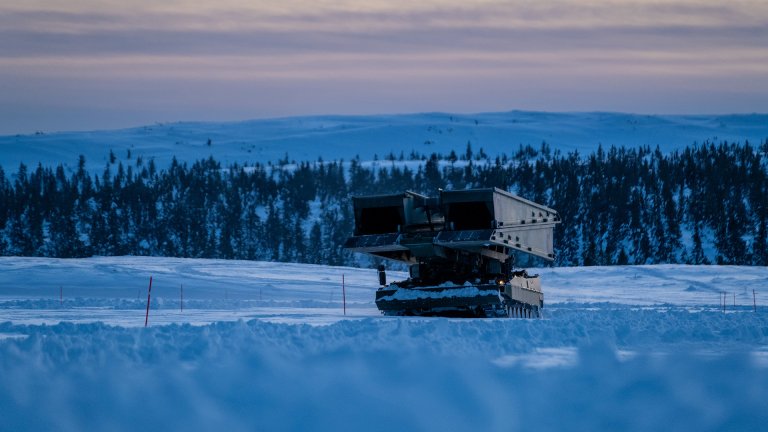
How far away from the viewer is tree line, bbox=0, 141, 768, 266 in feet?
271

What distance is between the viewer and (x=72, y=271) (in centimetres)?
4134

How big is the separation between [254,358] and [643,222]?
75345mm

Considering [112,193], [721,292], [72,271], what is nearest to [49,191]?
[112,193]

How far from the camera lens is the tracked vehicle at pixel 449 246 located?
24391 millimetres

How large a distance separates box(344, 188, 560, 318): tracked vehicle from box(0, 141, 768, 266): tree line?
4677 cm

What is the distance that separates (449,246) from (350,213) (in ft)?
230

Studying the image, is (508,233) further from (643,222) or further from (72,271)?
(643,222)

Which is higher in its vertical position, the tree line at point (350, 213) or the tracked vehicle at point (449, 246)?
the tracked vehicle at point (449, 246)

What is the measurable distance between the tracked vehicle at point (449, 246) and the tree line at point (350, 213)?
46771 mm

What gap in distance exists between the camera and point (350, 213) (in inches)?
3718

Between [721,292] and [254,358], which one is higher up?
[254,358]

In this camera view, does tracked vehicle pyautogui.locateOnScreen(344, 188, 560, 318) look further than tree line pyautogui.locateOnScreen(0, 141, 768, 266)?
No

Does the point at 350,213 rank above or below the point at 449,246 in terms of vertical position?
below

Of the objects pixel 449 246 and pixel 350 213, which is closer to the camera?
pixel 449 246
